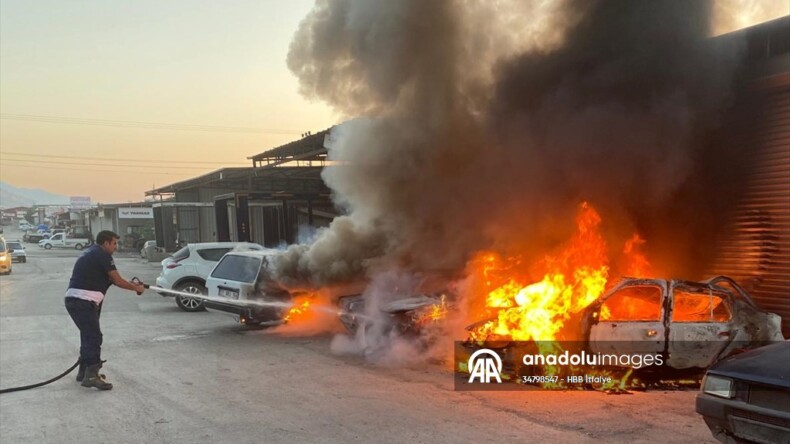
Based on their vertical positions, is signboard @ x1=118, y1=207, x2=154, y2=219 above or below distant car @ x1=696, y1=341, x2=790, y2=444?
above

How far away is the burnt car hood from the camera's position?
3504 mm

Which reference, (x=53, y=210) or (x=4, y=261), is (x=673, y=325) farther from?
(x=53, y=210)

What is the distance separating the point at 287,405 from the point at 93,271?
3135 millimetres

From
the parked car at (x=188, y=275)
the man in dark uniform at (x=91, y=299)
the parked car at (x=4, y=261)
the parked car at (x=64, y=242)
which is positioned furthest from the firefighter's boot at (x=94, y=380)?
the parked car at (x=64, y=242)

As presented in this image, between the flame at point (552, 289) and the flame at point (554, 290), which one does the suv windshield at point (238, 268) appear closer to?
the flame at point (554, 290)

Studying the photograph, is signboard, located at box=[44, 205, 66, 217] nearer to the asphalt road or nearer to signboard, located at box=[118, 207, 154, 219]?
signboard, located at box=[118, 207, 154, 219]

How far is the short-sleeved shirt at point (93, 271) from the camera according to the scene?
648 cm

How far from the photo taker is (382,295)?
8.30 m

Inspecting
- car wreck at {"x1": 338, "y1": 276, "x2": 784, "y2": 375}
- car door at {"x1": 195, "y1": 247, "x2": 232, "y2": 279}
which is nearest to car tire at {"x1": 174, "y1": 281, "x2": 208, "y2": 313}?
car door at {"x1": 195, "y1": 247, "x2": 232, "y2": 279}

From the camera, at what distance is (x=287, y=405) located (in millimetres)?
5492

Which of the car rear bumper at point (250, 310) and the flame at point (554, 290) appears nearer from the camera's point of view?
the flame at point (554, 290)

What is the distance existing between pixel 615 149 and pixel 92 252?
8.03 m

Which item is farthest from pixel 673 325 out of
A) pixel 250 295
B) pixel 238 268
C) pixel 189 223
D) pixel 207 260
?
pixel 189 223

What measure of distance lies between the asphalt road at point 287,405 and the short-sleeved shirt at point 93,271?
1.22 metres
